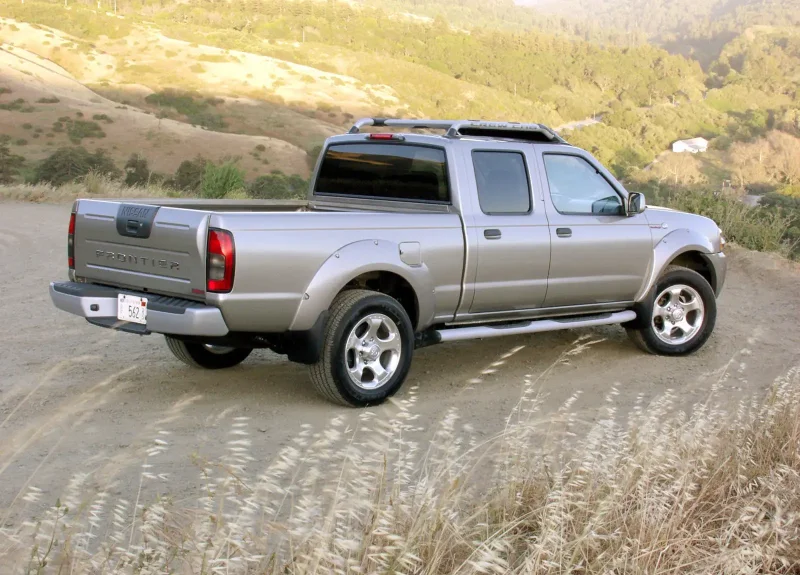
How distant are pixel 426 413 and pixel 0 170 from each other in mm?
34621

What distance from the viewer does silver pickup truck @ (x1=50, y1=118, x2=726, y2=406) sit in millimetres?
5656

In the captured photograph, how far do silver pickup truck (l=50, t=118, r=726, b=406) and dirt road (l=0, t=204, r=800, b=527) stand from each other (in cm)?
38

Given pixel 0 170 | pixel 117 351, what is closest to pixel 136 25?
pixel 0 170

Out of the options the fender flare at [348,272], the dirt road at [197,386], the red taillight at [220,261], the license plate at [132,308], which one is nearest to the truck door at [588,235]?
the dirt road at [197,386]

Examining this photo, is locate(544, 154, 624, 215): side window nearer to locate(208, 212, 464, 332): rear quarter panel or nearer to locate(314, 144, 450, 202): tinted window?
locate(314, 144, 450, 202): tinted window

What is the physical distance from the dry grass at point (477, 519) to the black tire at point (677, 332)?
3.07 meters

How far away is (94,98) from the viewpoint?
242 ft

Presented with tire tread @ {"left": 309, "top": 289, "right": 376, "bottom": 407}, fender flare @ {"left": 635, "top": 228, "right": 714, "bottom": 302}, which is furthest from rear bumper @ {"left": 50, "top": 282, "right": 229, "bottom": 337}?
fender flare @ {"left": 635, "top": 228, "right": 714, "bottom": 302}

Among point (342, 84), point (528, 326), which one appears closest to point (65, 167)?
point (528, 326)

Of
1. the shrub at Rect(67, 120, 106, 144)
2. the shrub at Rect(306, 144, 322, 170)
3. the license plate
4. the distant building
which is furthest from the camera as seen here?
the distant building

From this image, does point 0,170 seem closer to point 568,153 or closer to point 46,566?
point 568,153

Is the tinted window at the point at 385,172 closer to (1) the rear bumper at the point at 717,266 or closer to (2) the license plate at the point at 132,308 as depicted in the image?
(2) the license plate at the point at 132,308

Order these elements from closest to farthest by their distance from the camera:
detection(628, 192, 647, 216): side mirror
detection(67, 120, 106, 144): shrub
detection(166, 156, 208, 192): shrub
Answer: detection(628, 192, 647, 216): side mirror
detection(166, 156, 208, 192): shrub
detection(67, 120, 106, 144): shrub

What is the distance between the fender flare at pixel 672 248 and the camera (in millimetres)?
7945
